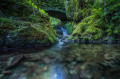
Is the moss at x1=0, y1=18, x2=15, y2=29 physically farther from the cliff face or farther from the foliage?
the foliage

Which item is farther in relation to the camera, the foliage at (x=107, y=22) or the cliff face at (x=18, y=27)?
the foliage at (x=107, y=22)

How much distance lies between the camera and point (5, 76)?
1270mm

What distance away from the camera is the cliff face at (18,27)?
11.0 feet

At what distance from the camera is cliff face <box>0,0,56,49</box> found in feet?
11.0

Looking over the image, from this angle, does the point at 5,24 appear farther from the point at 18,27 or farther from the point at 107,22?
the point at 107,22

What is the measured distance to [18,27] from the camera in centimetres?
388

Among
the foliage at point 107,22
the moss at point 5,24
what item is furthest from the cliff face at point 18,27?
the foliage at point 107,22

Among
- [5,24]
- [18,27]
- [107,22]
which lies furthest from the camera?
[107,22]

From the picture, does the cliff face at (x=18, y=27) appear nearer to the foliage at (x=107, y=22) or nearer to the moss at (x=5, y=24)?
the moss at (x=5, y=24)

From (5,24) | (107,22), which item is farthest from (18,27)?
(107,22)

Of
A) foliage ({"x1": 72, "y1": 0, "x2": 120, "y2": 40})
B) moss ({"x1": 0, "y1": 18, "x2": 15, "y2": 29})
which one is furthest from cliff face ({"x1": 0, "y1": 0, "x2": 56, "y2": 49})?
foliage ({"x1": 72, "y1": 0, "x2": 120, "y2": 40})

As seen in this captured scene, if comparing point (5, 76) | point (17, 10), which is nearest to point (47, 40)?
point (17, 10)

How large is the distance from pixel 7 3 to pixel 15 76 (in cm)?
524

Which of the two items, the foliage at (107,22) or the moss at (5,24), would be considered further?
the foliage at (107,22)
